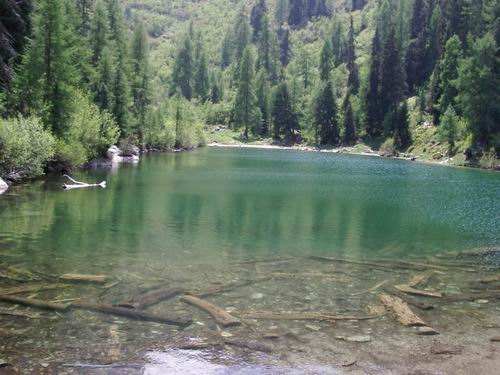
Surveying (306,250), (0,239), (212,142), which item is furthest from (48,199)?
(212,142)

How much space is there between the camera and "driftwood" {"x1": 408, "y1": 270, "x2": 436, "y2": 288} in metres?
18.9

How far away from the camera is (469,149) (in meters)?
88.9

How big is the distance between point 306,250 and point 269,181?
32555 mm

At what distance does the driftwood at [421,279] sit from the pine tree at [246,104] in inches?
5381

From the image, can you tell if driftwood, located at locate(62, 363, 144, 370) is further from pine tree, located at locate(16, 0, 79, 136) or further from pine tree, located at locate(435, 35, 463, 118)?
pine tree, located at locate(435, 35, 463, 118)

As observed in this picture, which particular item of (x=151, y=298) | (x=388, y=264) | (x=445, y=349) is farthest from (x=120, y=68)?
(x=445, y=349)

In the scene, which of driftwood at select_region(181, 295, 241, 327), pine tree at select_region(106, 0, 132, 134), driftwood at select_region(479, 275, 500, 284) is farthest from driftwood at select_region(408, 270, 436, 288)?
pine tree at select_region(106, 0, 132, 134)

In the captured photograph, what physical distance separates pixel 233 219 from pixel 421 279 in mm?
14645

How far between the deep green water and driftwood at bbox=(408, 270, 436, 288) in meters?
3.14

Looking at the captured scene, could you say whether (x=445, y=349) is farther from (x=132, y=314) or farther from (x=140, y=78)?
(x=140, y=78)

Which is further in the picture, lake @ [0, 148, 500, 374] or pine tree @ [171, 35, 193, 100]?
pine tree @ [171, 35, 193, 100]

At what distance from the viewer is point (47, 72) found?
5309 cm

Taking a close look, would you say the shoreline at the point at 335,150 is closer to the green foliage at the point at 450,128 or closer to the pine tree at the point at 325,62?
the green foliage at the point at 450,128

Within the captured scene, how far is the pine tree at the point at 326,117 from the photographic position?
5645 inches
